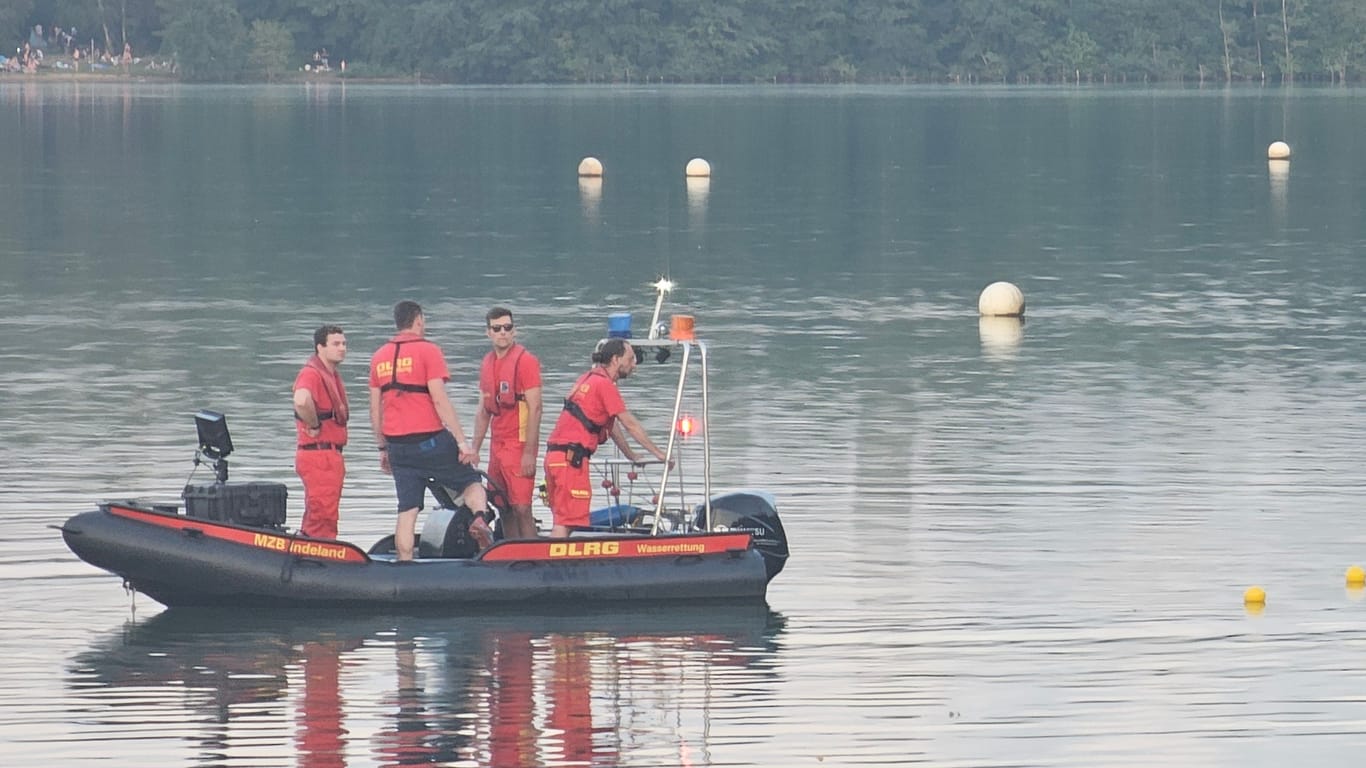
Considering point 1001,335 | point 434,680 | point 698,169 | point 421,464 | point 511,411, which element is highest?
point 698,169

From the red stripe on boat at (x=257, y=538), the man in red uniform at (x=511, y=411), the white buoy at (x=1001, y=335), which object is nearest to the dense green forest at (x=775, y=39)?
the white buoy at (x=1001, y=335)

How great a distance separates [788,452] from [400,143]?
71018mm

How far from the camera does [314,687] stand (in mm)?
16141

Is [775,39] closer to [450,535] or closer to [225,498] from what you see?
[450,535]

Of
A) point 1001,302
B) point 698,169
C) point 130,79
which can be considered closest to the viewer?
point 1001,302

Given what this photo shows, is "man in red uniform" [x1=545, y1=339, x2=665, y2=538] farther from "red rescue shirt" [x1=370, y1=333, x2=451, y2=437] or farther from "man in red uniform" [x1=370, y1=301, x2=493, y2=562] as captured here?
"red rescue shirt" [x1=370, y1=333, x2=451, y2=437]

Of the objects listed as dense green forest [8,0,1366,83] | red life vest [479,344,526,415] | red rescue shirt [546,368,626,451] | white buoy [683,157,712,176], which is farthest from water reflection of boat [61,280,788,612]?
dense green forest [8,0,1366,83]

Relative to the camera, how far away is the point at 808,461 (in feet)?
79.9

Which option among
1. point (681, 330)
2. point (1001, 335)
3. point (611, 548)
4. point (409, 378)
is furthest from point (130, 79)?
point (681, 330)

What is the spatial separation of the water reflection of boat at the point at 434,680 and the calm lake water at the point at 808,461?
0.13 feet

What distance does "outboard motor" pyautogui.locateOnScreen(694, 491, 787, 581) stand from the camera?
18.8m

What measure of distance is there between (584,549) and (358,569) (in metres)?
1.52

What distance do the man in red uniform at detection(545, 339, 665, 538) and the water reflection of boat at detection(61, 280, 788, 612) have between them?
17 cm

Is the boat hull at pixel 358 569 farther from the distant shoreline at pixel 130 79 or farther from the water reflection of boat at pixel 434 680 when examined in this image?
the distant shoreline at pixel 130 79
